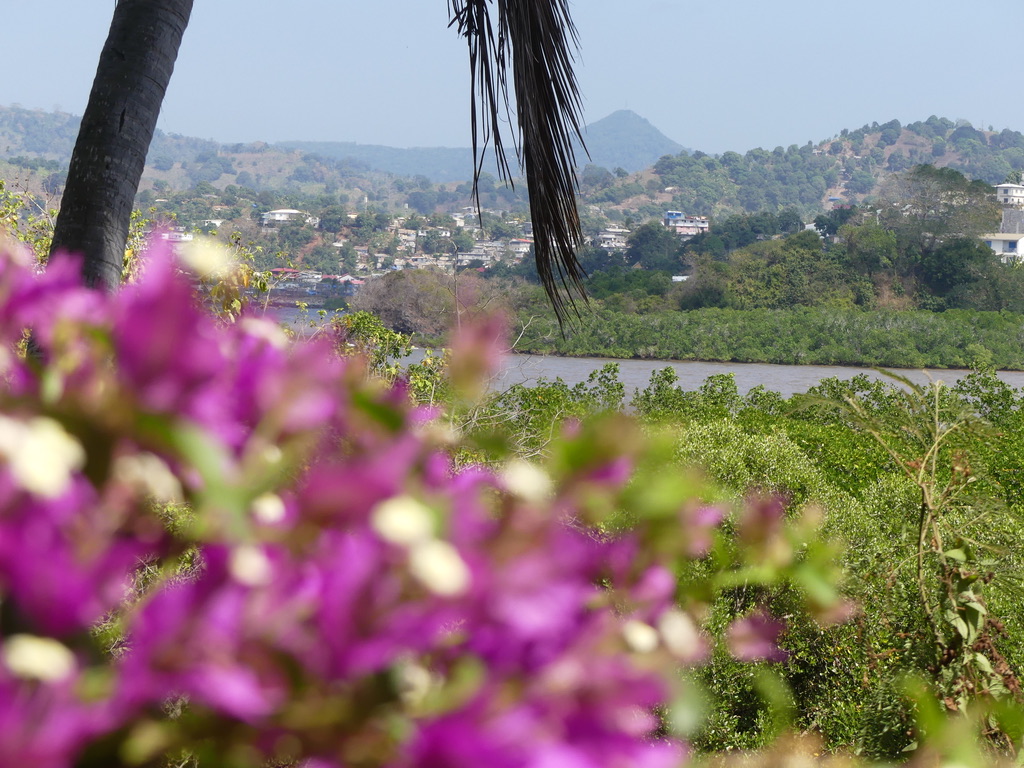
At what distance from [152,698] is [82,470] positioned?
2.5 inches

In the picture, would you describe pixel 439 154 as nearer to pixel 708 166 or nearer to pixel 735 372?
pixel 708 166

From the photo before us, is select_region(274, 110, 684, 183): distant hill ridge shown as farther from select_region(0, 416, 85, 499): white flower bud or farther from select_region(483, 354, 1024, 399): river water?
select_region(0, 416, 85, 499): white flower bud

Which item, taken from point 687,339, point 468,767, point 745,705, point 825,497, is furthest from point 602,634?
point 687,339

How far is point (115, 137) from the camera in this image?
210cm

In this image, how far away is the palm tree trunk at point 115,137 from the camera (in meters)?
2.06

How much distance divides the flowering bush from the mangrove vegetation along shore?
2018cm

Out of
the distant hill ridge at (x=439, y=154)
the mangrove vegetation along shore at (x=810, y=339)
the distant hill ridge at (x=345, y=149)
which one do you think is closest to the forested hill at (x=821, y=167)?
→ the distant hill ridge at (x=345, y=149)

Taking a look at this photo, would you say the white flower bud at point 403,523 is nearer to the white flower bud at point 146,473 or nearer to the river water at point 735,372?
the white flower bud at point 146,473

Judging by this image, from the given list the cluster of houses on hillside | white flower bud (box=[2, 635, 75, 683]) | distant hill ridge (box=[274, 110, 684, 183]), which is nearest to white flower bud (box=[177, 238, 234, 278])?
white flower bud (box=[2, 635, 75, 683])

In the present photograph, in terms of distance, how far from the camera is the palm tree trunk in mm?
2057

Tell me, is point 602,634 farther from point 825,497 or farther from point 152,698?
point 825,497

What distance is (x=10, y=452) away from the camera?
0.23 metres

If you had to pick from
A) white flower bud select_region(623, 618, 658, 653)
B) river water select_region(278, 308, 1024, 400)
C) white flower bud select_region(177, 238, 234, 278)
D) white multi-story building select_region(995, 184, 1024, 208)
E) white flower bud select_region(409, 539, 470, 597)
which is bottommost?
river water select_region(278, 308, 1024, 400)

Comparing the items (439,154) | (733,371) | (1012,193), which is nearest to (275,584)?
(733,371)
